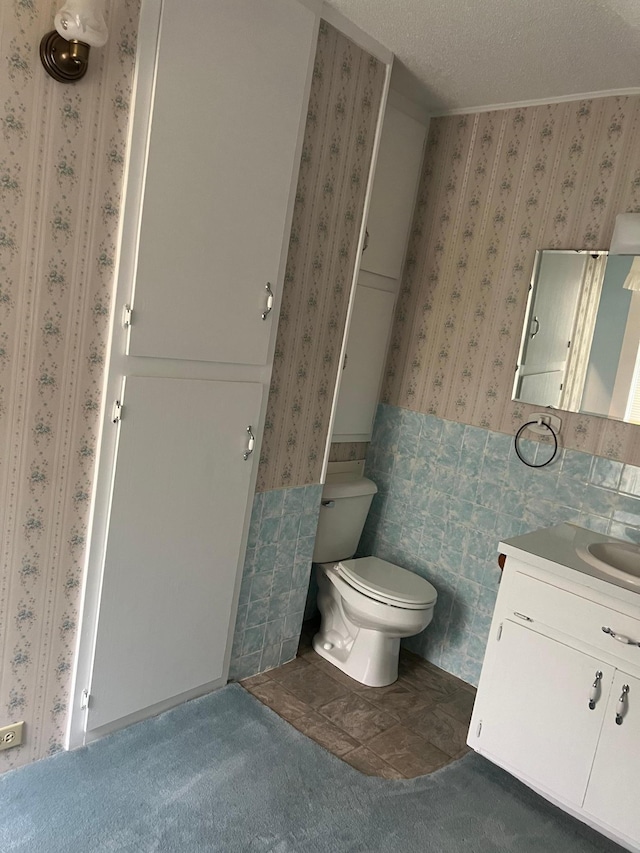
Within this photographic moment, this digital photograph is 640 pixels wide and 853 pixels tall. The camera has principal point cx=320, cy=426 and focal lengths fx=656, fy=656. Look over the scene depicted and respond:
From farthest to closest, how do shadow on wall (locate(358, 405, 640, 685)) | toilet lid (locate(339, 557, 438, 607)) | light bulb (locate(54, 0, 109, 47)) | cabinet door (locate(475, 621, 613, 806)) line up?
toilet lid (locate(339, 557, 438, 607)) → shadow on wall (locate(358, 405, 640, 685)) → cabinet door (locate(475, 621, 613, 806)) → light bulb (locate(54, 0, 109, 47))

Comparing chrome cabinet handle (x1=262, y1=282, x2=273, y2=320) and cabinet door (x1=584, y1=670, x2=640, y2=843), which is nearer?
cabinet door (x1=584, y1=670, x2=640, y2=843)

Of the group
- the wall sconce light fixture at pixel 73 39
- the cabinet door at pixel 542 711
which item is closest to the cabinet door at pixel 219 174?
the wall sconce light fixture at pixel 73 39

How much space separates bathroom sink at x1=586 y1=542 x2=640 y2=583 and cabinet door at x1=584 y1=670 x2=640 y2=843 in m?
0.41

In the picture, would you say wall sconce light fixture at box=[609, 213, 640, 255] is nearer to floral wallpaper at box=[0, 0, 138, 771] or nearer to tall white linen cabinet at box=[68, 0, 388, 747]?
tall white linen cabinet at box=[68, 0, 388, 747]

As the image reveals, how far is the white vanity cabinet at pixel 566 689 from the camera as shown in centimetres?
187

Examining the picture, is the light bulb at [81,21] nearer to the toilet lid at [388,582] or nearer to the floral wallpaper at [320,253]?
the floral wallpaper at [320,253]

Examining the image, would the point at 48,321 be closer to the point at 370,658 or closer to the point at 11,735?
the point at 11,735

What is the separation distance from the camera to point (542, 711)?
2.05 m

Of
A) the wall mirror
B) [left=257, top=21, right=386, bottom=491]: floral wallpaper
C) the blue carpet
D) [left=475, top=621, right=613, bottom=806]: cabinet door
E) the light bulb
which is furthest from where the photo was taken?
the wall mirror

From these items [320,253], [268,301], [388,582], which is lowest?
[388,582]

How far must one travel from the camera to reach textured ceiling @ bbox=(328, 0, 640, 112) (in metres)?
1.86

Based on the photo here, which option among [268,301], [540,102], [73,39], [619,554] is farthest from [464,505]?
[73,39]

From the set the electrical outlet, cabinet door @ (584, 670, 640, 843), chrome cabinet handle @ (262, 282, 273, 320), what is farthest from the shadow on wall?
the electrical outlet

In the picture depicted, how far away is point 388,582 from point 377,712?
1.61 feet
